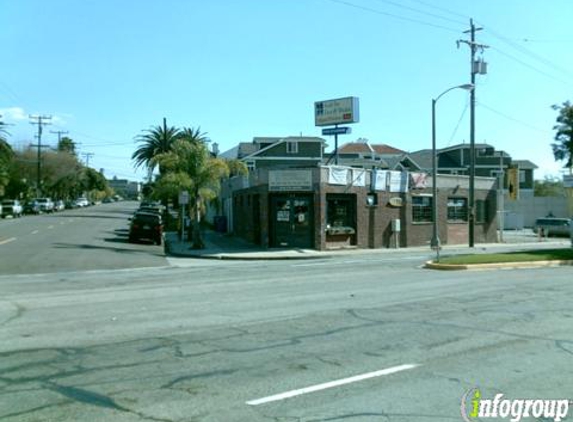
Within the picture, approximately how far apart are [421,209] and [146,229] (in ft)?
52.2

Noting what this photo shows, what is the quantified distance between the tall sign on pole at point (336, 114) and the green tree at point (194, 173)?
957 centimetres

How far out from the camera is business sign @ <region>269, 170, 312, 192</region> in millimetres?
33656

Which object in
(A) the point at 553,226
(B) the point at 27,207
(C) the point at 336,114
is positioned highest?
(C) the point at 336,114

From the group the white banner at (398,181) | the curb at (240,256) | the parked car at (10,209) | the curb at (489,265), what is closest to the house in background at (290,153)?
the parked car at (10,209)

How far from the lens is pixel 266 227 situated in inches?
1364

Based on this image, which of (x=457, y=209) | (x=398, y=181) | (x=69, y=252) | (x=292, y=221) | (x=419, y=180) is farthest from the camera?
(x=457, y=209)

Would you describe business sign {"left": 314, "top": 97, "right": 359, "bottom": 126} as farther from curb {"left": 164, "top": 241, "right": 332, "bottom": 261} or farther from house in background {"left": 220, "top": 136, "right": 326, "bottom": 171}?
house in background {"left": 220, "top": 136, "right": 326, "bottom": 171}

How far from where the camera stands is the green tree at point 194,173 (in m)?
33.5

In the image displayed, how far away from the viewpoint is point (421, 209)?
3962 centimetres

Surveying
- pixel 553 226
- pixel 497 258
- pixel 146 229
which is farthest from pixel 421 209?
pixel 553 226

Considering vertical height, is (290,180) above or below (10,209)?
above

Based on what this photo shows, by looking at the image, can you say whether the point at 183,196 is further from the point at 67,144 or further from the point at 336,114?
the point at 67,144

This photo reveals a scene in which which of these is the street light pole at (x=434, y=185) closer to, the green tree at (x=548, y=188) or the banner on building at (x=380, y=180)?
the banner on building at (x=380, y=180)

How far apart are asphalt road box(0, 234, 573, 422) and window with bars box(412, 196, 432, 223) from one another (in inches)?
906
